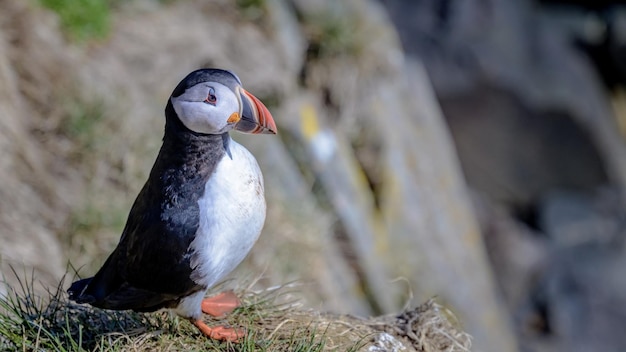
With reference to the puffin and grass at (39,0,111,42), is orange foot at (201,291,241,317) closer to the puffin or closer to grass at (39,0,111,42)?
the puffin

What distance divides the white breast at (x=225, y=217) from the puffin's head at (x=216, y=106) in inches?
6.6

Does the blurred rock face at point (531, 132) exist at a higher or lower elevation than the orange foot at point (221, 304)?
lower

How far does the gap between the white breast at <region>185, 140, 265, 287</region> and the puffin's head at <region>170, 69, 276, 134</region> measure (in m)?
0.17

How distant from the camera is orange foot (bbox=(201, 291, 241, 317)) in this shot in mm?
3469

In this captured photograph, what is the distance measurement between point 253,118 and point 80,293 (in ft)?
3.36

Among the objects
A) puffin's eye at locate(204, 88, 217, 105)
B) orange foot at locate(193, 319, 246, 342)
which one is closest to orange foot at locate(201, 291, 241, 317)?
orange foot at locate(193, 319, 246, 342)

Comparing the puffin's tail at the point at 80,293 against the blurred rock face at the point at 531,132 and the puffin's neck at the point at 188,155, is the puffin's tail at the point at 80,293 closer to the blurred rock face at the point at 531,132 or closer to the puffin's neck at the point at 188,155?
the puffin's neck at the point at 188,155

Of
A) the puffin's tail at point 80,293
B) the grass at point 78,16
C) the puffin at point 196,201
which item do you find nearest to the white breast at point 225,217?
the puffin at point 196,201

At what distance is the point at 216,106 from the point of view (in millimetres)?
2891

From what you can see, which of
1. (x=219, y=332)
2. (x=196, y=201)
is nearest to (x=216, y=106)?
(x=196, y=201)

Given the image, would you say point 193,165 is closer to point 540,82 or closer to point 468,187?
point 468,187

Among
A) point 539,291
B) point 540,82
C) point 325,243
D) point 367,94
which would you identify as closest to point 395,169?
point 367,94

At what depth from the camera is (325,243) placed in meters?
6.96

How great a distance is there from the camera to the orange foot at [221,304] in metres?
3.47
